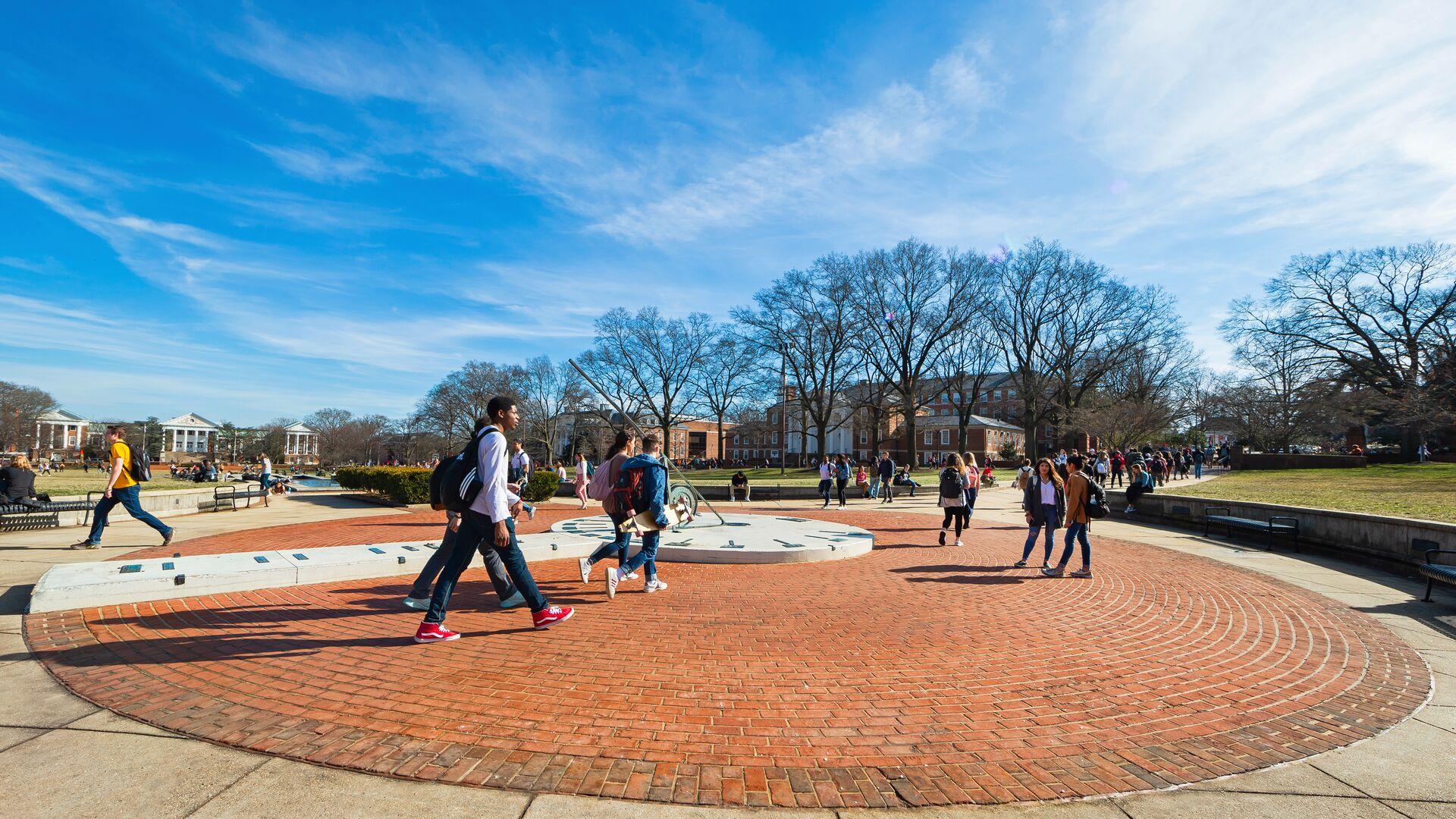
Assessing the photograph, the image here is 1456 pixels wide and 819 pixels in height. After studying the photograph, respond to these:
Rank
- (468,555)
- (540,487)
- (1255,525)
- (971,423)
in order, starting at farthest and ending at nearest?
(971,423)
(540,487)
(1255,525)
(468,555)

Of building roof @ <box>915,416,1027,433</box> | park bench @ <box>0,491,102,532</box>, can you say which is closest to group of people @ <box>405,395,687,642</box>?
park bench @ <box>0,491,102,532</box>

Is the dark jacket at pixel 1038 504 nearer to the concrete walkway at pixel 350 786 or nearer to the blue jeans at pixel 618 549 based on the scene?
the concrete walkway at pixel 350 786

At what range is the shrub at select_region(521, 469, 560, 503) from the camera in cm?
2111

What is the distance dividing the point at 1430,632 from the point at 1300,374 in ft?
145

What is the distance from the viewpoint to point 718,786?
3066mm

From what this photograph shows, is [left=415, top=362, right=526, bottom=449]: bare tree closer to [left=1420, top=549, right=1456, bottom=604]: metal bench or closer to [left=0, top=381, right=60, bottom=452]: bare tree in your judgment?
[left=0, top=381, right=60, bottom=452]: bare tree

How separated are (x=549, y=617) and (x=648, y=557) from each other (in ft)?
5.02

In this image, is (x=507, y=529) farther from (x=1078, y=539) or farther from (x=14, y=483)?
(x=14, y=483)

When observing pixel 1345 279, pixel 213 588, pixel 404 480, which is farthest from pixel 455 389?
pixel 1345 279

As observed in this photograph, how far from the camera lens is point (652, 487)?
6.63 meters

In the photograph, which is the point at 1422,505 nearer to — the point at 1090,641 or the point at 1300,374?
the point at 1090,641

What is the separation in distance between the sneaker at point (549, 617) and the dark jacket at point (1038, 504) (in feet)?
20.2

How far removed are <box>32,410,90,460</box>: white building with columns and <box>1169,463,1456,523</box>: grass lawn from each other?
9557 centimetres

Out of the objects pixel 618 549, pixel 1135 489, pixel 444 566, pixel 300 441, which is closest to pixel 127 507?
pixel 444 566
